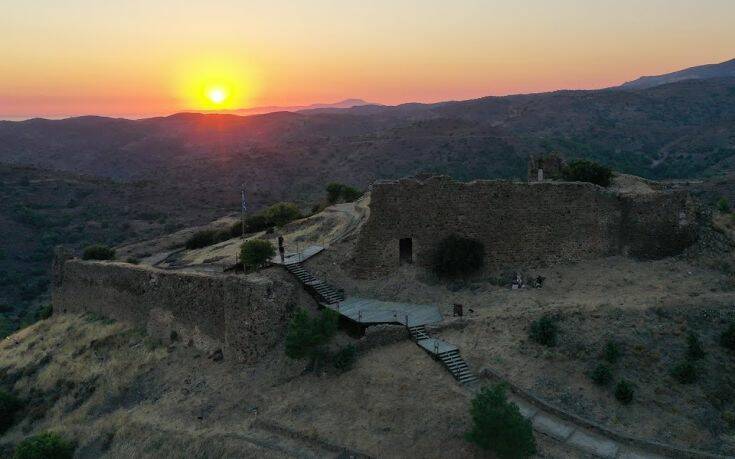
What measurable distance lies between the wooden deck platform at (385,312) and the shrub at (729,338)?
9177mm

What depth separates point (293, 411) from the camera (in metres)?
17.8

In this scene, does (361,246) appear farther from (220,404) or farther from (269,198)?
(269,198)

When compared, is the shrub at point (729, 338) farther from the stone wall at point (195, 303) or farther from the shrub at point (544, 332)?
the stone wall at point (195, 303)

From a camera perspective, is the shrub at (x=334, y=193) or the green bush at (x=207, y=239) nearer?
the green bush at (x=207, y=239)

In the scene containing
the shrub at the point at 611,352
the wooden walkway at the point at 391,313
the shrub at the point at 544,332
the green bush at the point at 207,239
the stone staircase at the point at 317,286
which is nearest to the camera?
the shrub at the point at 611,352

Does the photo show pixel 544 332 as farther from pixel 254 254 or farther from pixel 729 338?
pixel 254 254

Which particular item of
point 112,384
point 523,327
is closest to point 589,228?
point 523,327

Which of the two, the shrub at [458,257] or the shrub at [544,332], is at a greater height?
the shrub at [458,257]

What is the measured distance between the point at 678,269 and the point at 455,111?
140 meters

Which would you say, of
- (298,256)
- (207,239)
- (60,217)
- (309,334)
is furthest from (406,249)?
(60,217)

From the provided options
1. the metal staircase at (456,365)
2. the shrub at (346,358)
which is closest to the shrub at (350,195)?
the shrub at (346,358)

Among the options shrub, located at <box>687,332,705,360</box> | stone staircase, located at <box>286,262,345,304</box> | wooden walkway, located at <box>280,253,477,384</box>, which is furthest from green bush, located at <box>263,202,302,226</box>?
shrub, located at <box>687,332,705,360</box>

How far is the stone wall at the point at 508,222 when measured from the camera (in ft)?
79.0

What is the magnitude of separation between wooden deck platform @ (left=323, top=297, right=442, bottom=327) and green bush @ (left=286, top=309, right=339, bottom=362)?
1446mm
